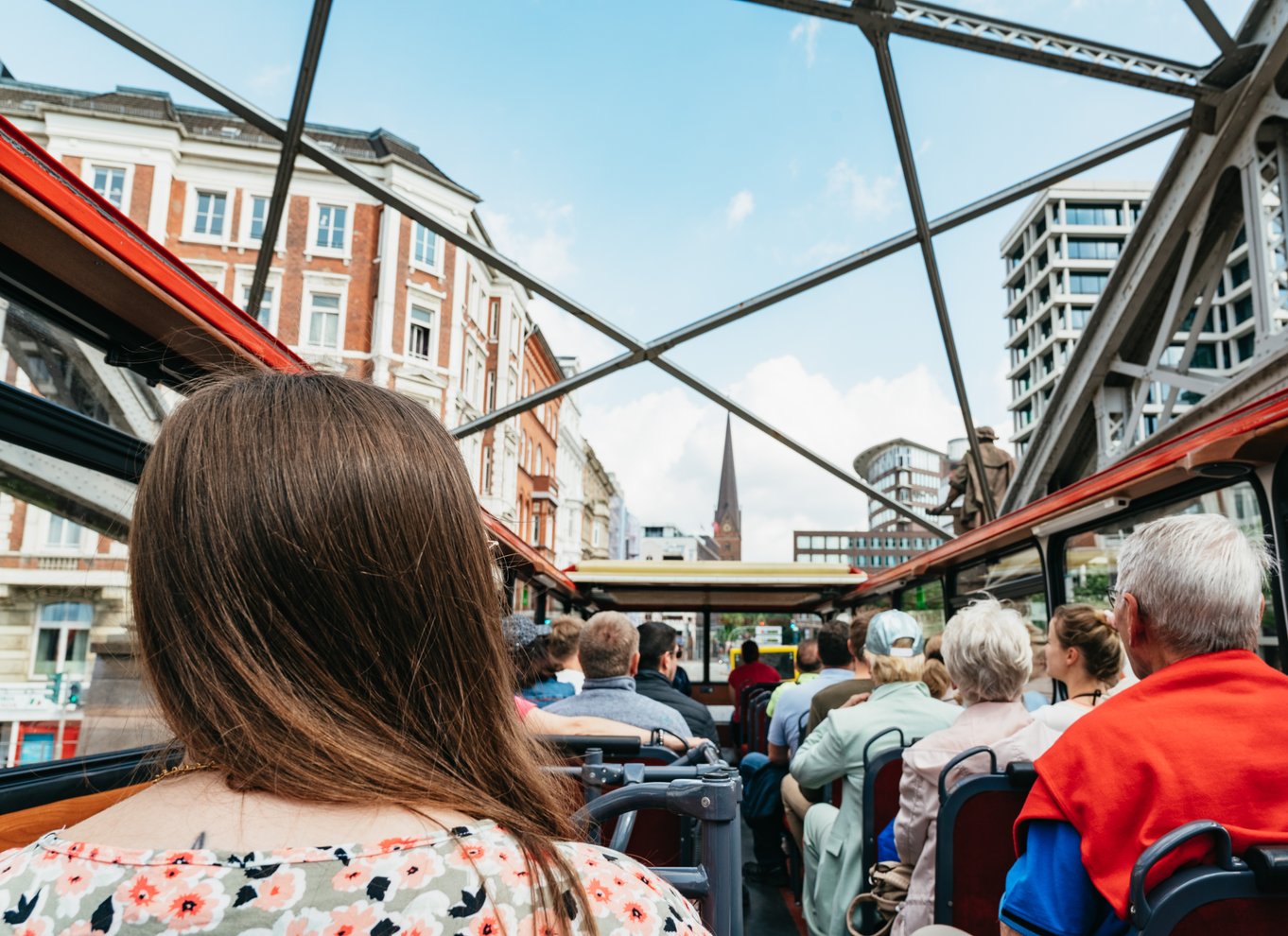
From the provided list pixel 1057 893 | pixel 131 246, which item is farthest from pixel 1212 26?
pixel 131 246

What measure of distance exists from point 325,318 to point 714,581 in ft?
72.7

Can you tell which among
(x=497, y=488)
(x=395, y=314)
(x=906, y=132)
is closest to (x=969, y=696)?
(x=906, y=132)

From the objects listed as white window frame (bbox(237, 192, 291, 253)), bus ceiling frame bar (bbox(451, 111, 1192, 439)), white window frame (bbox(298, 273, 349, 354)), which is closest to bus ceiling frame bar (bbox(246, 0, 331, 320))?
bus ceiling frame bar (bbox(451, 111, 1192, 439))

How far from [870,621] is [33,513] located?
361cm

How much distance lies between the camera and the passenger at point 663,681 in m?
4.66

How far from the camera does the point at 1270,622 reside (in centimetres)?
347

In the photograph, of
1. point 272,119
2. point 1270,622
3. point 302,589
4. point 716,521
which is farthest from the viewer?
point 716,521

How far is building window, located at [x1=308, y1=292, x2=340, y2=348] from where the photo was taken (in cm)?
2820

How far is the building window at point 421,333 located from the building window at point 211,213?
19.9 feet

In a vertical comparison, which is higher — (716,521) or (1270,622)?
(716,521)

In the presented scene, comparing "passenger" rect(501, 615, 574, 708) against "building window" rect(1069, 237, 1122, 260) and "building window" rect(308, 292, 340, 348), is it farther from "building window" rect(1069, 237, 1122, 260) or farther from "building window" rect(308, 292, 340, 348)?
"building window" rect(1069, 237, 1122, 260)

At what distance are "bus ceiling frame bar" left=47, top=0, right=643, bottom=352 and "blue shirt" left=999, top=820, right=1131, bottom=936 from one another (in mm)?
5204

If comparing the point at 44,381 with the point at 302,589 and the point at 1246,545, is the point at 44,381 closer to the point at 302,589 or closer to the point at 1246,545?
the point at 302,589

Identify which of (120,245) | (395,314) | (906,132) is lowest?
(120,245)
